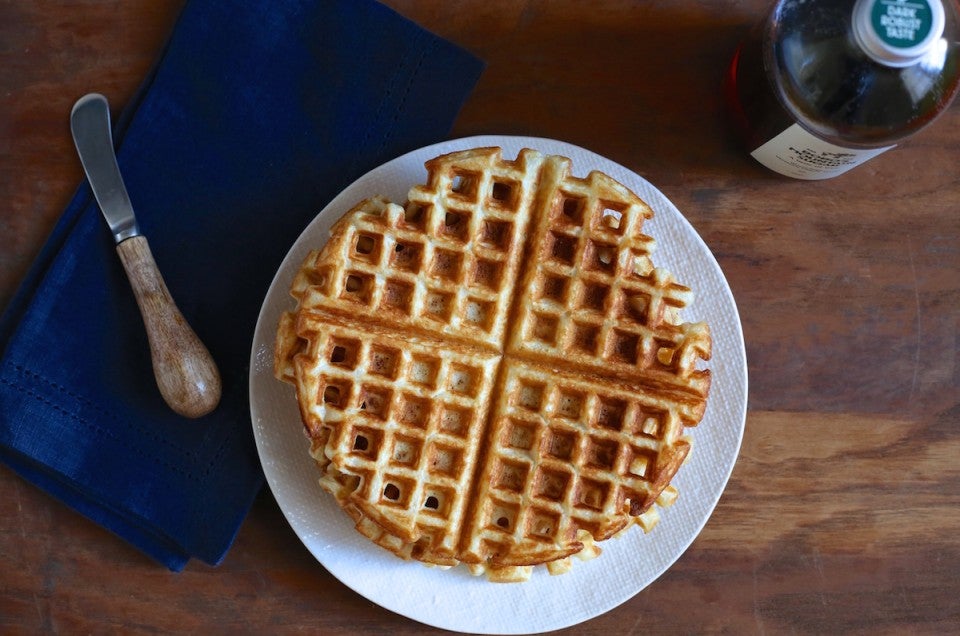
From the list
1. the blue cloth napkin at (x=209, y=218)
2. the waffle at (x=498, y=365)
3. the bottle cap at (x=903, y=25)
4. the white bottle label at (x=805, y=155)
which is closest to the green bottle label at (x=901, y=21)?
the bottle cap at (x=903, y=25)

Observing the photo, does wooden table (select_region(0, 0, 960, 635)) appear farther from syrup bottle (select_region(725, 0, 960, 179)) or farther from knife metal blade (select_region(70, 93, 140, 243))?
syrup bottle (select_region(725, 0, 960, 179))

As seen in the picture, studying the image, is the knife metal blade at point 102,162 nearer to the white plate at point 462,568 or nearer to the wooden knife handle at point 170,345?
the wooden knife handle at point 170,345

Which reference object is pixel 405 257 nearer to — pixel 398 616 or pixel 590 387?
pixel 590 387

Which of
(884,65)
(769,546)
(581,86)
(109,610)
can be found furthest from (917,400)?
(109,610)

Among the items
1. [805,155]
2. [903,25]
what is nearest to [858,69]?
[903,25]

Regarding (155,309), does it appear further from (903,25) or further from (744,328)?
(903,25)

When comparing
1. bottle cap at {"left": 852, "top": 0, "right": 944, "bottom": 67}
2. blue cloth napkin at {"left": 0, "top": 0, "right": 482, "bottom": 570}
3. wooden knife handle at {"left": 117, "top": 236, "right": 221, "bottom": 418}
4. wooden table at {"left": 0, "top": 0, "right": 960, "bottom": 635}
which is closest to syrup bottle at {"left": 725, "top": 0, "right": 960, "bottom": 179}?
bottle cap at {"left": 852, "top": 0, "right": 944, "bottom": 67}

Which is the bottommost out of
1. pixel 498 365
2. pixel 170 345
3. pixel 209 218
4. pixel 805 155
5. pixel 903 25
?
pixel 170 345
